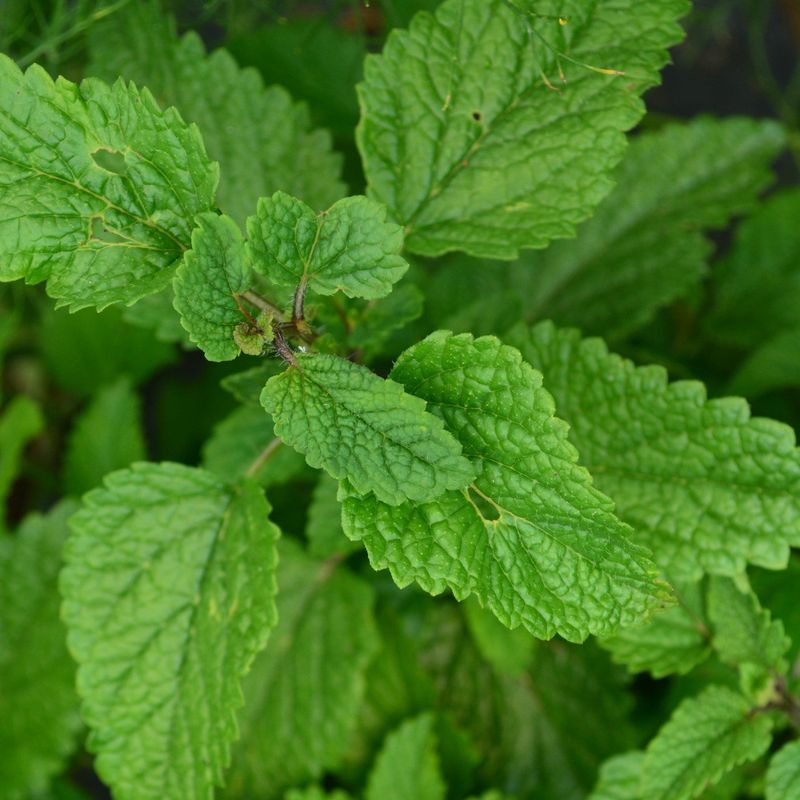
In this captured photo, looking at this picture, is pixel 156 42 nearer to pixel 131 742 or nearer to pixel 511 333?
pixel 511 333

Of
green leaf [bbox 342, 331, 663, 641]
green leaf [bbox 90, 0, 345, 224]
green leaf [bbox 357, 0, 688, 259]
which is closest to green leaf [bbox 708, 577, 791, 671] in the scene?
green leaf [bbox 342, 331, 663, 641]

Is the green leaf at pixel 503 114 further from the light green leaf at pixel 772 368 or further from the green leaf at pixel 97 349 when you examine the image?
the green leaf at pixel 97 349

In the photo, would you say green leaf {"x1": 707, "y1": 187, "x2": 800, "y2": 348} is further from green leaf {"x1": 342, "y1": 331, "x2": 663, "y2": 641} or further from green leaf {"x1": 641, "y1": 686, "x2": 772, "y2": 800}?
green leaf {"x1": 342, "y1": 331, "x2": 663, "y2": 641}

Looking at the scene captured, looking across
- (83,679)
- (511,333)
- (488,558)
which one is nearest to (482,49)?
(511,333)

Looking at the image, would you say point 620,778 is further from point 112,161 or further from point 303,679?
point 112,161

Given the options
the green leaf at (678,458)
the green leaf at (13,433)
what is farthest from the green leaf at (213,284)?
the green leaf at (13,433)
